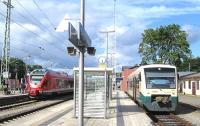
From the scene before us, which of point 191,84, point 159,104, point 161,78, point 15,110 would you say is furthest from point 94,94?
point 191,84

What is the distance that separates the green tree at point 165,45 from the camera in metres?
105

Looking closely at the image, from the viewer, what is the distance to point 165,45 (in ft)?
354

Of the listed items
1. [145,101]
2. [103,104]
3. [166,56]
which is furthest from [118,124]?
[166,56]

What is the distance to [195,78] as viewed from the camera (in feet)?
233

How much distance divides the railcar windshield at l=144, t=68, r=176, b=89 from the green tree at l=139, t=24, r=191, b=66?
252 feet

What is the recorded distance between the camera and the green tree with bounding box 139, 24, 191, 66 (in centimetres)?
10521

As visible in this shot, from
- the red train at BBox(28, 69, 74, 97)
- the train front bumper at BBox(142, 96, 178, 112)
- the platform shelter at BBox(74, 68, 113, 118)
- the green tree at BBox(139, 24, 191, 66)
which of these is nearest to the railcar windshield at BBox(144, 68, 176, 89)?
the train front bumper at BBox(142, 96, 178, 112)

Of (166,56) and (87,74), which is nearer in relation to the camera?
(87,74)

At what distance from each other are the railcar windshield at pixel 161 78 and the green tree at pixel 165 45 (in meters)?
76.9

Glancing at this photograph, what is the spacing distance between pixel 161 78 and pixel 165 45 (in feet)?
267

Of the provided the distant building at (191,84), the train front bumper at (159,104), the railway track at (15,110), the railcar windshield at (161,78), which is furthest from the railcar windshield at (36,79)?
the distant building at (191,84)

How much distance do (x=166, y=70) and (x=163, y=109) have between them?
2.31 metres

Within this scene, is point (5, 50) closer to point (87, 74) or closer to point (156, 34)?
point (87, 74)

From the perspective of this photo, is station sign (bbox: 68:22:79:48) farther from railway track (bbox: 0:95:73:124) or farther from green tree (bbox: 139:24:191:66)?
green tree (bbox: 139:24:191:66)
